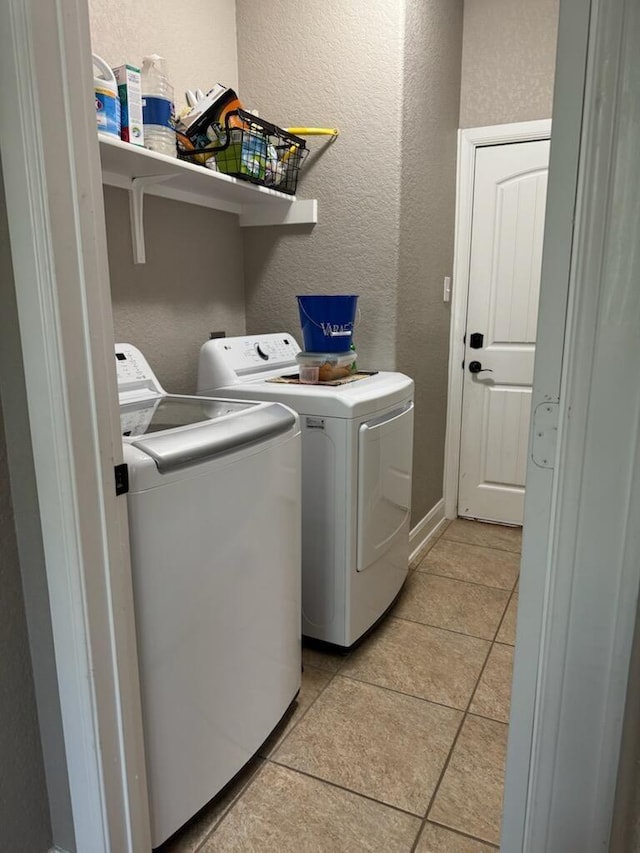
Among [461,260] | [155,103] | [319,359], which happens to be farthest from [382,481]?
[461,260]

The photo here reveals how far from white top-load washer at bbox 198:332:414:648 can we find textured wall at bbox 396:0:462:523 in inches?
21.3

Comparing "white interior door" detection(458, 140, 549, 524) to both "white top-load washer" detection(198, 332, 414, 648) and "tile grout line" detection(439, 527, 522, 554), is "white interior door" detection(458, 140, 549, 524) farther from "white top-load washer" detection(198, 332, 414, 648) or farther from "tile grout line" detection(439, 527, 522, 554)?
"white top-load washer" detection(198, 332, 414, 648)

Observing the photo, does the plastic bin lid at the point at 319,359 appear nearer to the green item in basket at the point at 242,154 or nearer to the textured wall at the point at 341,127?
the textured wall at the point at 341,127

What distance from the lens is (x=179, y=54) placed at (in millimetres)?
2062

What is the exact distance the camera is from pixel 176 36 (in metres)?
2.04

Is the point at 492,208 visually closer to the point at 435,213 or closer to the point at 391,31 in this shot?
the point at 435,213

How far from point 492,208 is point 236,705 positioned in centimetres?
264

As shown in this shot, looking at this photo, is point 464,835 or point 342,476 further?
point 342,476

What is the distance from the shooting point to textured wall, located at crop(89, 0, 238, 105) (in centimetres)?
177

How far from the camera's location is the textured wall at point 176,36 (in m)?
1.77

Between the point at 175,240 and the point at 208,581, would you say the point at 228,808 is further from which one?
the point at 175,240

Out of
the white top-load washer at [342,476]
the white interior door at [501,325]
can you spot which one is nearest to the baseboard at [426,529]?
the white interior door at [501,325]

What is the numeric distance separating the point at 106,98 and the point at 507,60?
212 centimetres

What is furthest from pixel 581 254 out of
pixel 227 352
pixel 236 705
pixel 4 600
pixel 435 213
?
pixel 435 213
